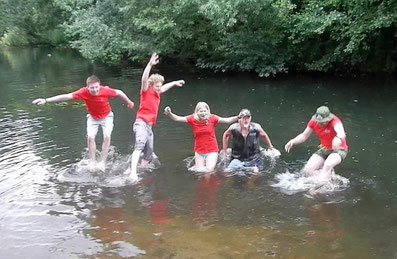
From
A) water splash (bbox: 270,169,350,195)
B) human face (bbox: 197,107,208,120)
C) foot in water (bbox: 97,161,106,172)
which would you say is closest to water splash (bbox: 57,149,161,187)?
foot in water (bbox: 97,161,106,172)

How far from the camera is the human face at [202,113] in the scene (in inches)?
360

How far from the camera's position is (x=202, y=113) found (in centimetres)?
913

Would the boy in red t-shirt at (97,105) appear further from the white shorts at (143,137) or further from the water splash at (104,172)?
the white shorts at (143,137)

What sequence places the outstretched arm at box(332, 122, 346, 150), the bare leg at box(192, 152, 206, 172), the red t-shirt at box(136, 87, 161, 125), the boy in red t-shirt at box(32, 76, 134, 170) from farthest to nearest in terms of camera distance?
the bare leg at box(192, 152, 206, 172)
the red t-shirt at box(136, 87, 161, 125)
the boy in red t-shirt at box(32, 76, 134, 170)
the outstretched arm at box(332, 122, 346, 150)

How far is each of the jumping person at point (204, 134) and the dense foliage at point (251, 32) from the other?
32.7 ft

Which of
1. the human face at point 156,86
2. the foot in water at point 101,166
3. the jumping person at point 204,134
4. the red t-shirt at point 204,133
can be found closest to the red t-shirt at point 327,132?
the jumping person at point 204,134

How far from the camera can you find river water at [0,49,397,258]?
625 centimetres

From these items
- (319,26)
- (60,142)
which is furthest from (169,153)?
(319,26)

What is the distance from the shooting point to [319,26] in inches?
730

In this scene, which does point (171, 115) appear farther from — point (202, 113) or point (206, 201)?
point (206, 201)

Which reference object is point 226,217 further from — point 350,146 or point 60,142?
point 60,142

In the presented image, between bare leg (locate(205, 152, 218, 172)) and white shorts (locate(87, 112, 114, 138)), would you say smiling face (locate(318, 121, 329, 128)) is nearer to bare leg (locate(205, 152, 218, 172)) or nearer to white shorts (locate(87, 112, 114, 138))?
bare leg (locate(205, 152, 218, 172))

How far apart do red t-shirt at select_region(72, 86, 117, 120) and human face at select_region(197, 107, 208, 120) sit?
1.53m

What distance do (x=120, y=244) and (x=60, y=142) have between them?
583cm
